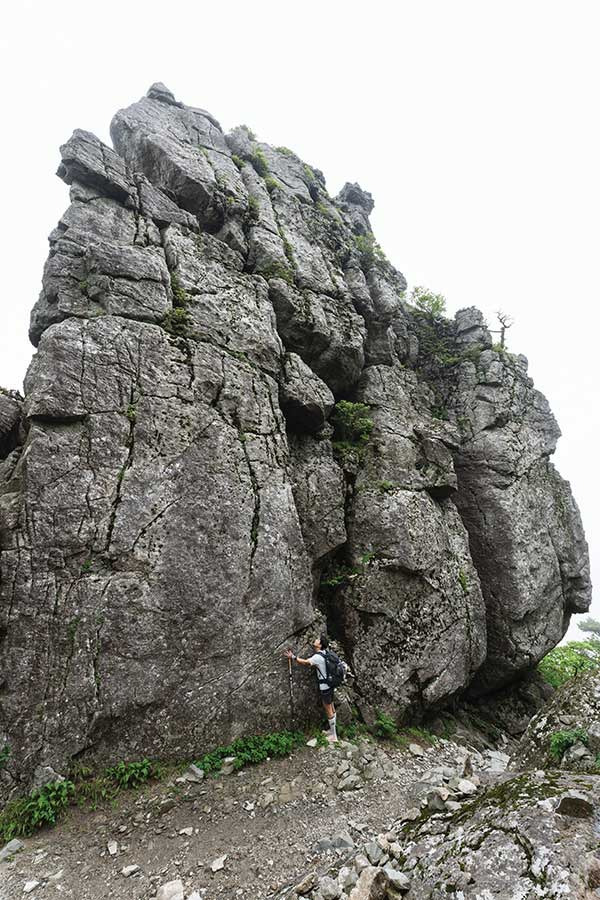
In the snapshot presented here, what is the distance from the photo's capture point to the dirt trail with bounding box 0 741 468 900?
22.0 feet

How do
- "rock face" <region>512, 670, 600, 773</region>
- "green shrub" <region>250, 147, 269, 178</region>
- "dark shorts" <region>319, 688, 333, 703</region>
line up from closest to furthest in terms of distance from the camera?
"rock face" <region>512, 670, 600, 773</region> → "dark shorts" <region>319, 688, 333, 703</region> → "green shrub" <region>250, 147, 269, 178</region>

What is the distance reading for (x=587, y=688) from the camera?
7.73 meters

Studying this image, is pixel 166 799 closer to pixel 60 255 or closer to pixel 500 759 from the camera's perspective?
pixel 500 759

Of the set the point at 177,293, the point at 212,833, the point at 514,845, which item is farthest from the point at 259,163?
the point at 212,833

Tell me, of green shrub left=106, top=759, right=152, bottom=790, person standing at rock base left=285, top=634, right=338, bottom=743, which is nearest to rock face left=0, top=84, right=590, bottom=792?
green shrub left=106, top=759, right=152, bottom=790

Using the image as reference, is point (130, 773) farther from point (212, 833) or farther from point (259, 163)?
point (259, 163)

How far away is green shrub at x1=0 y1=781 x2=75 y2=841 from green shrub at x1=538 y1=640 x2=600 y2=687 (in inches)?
749

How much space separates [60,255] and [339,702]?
17051 mm

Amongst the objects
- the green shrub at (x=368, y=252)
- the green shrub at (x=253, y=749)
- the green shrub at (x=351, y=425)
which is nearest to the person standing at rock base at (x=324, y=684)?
the green shrub at (x=253, y=749)

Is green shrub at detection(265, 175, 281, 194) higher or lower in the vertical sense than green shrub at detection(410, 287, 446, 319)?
higher

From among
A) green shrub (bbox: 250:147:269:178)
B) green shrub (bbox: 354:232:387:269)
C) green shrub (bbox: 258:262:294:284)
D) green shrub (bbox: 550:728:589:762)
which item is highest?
green shrub (bbox: 250:147:269:178)

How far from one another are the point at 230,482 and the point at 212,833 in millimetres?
7981

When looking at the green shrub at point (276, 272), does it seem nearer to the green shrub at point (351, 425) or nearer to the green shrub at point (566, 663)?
the green shrub at point (351, 425)

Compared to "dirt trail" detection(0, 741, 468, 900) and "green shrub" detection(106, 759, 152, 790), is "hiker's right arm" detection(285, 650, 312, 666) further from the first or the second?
"green shrub" detection(106, 759, 152, 790)
